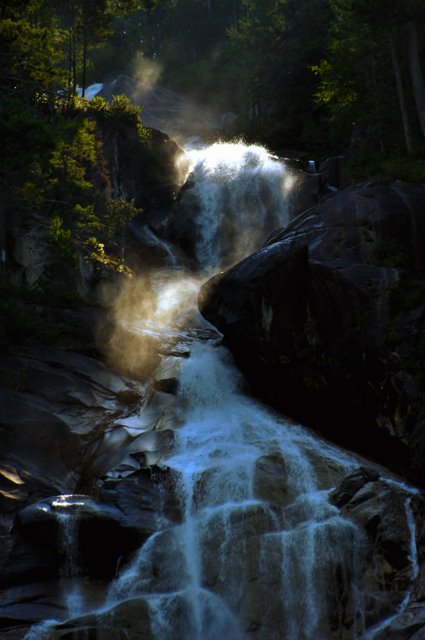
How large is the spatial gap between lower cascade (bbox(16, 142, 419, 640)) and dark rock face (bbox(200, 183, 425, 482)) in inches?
51.4

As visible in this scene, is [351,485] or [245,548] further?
[351,485]

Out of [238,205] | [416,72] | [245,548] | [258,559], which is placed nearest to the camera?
[258,559]

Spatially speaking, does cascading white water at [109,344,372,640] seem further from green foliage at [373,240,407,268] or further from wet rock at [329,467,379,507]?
green foliage at [373,240,407,268]

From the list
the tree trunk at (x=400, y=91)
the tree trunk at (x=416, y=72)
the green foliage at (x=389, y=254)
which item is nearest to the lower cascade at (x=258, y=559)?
the green foliage at (x=389, y=254)

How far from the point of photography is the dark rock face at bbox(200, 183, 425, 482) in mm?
16031

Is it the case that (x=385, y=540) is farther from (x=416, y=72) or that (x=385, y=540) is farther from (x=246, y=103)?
(x=246, y=103)

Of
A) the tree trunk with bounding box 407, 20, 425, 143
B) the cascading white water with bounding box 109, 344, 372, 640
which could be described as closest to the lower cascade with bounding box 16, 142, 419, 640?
the cascading white water with bounding box 109, 344, 372, 640

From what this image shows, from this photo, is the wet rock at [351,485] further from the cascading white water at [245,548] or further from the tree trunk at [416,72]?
the tree trunk at [416,72]

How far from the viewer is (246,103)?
171 ft

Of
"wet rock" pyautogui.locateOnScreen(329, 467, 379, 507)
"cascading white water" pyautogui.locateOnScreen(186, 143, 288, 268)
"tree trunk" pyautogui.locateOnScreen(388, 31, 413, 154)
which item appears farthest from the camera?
"cascading white water" pyautogui.locateOnScreen(186, 143, 288, 268)

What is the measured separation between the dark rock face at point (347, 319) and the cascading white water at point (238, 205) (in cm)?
1124

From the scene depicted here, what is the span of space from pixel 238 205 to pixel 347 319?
1657 centimetres

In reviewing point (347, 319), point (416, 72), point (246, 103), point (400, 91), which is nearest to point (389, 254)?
point (347, 319)

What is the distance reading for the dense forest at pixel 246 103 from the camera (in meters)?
23.1
